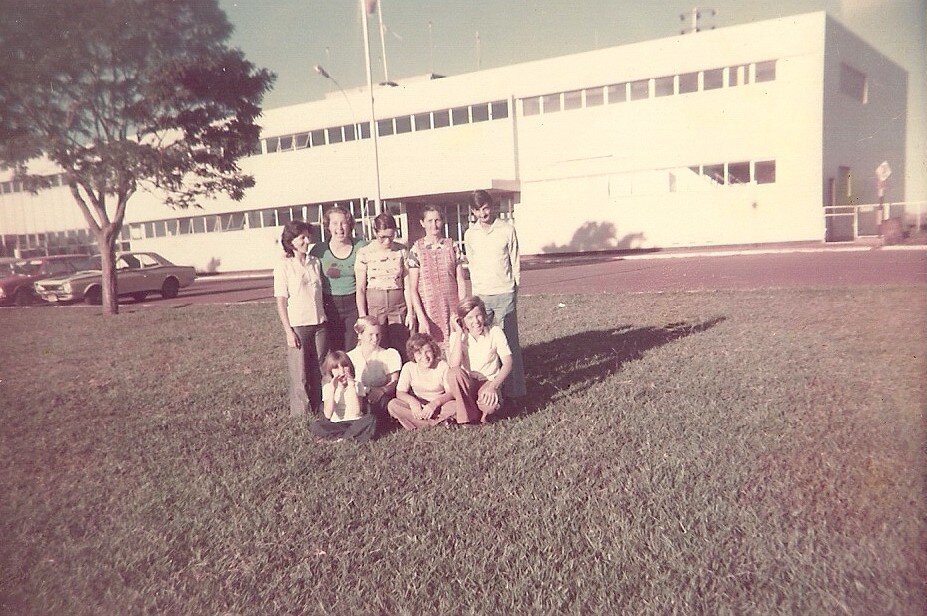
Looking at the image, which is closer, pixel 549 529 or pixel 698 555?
pixel 698 555

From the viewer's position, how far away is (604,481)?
3371 mm

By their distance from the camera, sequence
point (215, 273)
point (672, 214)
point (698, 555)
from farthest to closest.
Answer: point (215, 273), point (672, 214), point (698, 555)

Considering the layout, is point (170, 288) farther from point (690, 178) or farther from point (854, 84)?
point (854, 84)

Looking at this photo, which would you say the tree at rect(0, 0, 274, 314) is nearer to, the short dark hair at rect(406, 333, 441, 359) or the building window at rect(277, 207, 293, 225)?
the short dark hair at rect(406, 333, 441, 359)

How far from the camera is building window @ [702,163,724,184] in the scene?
73.5 ft

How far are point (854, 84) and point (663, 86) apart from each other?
7111 millimetres

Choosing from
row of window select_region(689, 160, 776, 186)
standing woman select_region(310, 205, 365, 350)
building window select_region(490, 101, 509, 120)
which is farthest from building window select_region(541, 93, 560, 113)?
standing woman select_region(310, 205, 365, 350)

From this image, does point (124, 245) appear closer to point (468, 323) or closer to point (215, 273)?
point (215, 273)

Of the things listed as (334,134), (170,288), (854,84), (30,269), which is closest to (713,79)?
(854,84)

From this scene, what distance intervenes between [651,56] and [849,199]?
9.00 m

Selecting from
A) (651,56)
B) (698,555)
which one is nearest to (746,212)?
(651,56)

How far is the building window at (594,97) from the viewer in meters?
23.8

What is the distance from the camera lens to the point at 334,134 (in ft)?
93.5

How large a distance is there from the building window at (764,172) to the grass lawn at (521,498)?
17396mm
